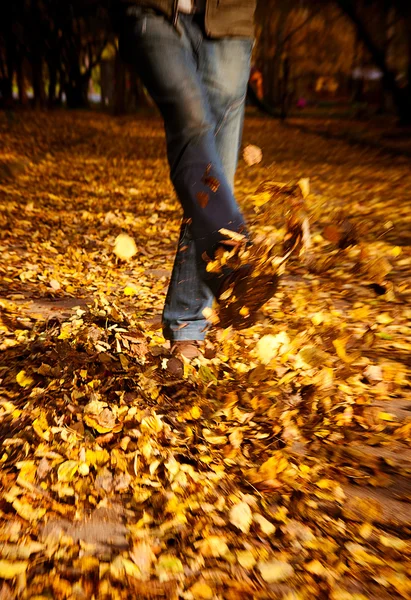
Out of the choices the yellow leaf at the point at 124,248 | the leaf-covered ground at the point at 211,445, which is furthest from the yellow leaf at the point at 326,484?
the yellow leaf at the point at 124,248

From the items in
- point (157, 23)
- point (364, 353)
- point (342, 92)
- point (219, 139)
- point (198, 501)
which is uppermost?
point (342, 92)

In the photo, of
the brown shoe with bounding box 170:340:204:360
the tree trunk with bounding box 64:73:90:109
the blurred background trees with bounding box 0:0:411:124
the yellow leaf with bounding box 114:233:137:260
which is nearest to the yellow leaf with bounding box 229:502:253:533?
the brown shoe with bounding box 170:340:204:360

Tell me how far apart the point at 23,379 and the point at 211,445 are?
86 cm

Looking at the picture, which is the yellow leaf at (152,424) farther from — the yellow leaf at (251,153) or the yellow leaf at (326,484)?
the yellow leaf at (251,153)

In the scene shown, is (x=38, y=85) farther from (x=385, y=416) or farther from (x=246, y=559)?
(x=246, y=559)

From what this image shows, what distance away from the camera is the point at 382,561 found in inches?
57.5

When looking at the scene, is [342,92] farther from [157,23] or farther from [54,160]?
[157,23]

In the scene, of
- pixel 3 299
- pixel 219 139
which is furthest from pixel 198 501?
pixel 3 299

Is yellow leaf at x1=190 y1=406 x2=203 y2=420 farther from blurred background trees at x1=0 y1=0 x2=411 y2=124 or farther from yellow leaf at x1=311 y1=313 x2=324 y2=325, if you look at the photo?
blurred background trees at x1=0 y1=0 x2=411 y2=124

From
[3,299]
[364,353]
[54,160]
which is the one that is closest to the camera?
[364,353]

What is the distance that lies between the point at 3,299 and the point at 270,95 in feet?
111

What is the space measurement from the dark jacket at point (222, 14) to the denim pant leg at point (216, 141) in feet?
0.16

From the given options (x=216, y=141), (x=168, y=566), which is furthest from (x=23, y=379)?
(x=216, y=141)

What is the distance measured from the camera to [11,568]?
139 centimetres
